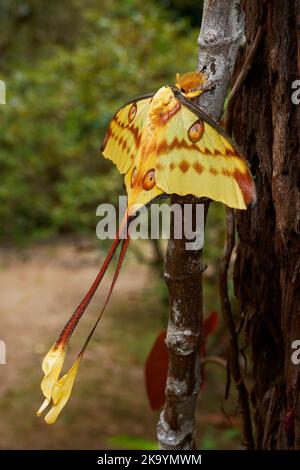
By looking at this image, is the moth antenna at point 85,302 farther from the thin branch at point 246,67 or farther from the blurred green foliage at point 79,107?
the blurred green foliage at point 79,107

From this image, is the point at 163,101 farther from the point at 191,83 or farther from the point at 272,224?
the point at 272,224

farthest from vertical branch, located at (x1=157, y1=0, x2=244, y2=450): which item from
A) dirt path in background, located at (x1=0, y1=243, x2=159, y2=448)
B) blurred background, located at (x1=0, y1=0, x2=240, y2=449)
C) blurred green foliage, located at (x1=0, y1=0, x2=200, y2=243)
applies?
blurred green foliage, located at (x1=0, y1=0, x2=200, y2=243)

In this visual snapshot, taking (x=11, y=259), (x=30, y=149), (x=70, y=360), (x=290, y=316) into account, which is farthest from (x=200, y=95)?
(x=11, y=259)

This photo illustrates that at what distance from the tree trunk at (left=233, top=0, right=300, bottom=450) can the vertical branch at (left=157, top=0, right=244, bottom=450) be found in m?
0.06

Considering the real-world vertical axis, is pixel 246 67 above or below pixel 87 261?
above

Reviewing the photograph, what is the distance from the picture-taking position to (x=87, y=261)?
5.25 meters

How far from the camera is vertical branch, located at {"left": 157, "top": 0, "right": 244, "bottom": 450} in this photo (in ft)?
2.48

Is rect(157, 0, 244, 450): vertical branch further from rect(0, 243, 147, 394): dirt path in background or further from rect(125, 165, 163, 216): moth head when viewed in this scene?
rect(0, 243, 147, 394): dirt path in background

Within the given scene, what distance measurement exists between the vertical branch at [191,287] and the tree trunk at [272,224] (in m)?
0.06

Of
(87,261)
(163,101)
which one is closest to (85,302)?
(163,101)

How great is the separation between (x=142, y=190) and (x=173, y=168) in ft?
0.15

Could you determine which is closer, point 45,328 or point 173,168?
point 173,168

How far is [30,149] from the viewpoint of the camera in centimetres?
430

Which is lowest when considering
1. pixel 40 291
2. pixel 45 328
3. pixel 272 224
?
pixel 45 328
